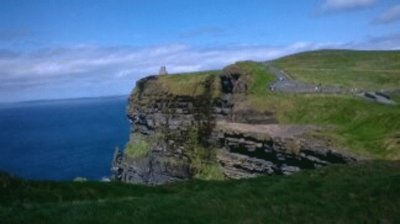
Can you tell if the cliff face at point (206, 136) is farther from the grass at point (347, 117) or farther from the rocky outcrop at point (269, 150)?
the grass at point (347, 117)

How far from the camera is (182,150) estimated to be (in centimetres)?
9869

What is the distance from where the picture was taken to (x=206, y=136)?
93000 mm

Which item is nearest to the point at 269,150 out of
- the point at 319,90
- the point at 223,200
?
the point at 319,90

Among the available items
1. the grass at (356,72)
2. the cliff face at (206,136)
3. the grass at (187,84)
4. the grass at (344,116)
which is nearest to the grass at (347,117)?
the grass at (344,116)

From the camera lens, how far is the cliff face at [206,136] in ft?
215

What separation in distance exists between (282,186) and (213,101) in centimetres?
7336

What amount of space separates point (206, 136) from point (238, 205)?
69690 mm

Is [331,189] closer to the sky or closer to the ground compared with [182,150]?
closer to the sky

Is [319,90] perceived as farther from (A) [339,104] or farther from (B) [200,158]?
(B) [200,158]

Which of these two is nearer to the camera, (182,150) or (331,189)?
(331,189)

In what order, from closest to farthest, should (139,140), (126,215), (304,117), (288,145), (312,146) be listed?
(126,215) → (312,146) → (288,145) → (304,117) → (139,140)

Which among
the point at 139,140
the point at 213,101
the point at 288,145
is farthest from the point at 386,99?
the point at 139,140

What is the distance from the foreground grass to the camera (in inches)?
843

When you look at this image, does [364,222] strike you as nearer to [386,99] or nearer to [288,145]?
[288,145]
